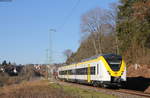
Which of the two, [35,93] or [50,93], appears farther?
[35,93]

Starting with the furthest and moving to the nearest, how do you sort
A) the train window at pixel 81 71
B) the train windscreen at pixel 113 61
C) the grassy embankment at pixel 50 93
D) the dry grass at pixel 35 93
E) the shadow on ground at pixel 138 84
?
the train window at pixel 81 71 → the shadow on ground at pixel 138 84 → the train windscreen at pixel 113 61 → the grassy embankment at pixel 50 93 → the dry grass at pixel 35 93

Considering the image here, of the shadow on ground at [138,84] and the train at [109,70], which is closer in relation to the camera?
the train at [109,70]

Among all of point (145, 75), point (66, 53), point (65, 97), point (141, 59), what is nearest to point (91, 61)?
point (145, 75)

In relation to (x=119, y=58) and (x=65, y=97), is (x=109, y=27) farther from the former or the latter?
(x=65, y=97)

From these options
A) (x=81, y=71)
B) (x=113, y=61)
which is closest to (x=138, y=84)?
(x=113, y=61)

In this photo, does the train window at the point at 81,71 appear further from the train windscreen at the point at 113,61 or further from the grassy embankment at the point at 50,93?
the grassy embankment at the point at 50,93

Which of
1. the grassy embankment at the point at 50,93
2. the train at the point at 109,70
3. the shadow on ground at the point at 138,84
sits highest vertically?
the train at the point at 109,70

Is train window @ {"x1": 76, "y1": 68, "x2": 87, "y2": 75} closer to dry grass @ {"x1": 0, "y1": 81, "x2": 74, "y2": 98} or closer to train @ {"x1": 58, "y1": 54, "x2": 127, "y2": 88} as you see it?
train @ {"x1": 58, "y1": 54, "x2": 127, "y2": 88}

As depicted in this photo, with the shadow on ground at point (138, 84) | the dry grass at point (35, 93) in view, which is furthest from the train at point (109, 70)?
the dry grass at point (35, 93)

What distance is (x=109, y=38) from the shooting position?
64.2 meters

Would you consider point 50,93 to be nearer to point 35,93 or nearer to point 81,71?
point 35,93

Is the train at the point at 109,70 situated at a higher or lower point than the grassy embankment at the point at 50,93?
higher

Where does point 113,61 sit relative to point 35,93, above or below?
above

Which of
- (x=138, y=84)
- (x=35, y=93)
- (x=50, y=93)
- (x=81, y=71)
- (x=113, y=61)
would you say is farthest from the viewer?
(x=81, y=71)
